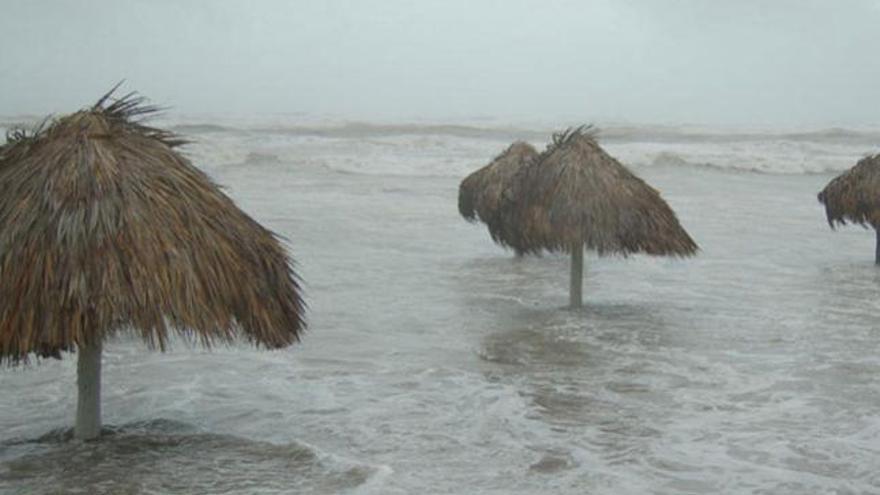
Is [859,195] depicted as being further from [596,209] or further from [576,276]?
[596,209]

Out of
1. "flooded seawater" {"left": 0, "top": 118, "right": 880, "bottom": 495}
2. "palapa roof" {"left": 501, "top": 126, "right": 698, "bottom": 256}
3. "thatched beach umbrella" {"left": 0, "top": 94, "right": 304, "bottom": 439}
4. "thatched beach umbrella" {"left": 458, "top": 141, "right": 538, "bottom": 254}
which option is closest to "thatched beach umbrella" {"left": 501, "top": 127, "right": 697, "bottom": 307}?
"palapa roof" {"left": 501, "top": 126, "right": 698, "bottom": 256}

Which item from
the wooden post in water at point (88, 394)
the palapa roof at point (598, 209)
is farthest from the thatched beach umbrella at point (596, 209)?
the wooden post in water at point (88, 394)

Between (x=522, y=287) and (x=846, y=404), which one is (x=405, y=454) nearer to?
(x=846, y=404)

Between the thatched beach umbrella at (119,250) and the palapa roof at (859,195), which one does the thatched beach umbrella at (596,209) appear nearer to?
the thatched beach umbrella at (119,250)

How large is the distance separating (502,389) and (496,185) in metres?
8.51

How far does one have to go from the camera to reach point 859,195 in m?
17.3

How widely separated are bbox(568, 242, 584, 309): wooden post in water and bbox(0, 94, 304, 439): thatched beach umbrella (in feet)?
19.4

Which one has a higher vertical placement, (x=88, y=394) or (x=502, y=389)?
(x=88, y=394)

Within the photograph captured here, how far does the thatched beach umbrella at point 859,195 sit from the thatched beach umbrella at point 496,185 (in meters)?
4.71

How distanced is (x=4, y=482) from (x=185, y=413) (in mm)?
1923

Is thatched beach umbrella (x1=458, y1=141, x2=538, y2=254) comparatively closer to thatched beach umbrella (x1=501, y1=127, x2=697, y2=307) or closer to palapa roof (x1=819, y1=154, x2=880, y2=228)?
palapa roof (x1=819, y1=154, x2=880, y2=228)

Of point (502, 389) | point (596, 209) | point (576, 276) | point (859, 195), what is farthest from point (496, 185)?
point (502, 389)

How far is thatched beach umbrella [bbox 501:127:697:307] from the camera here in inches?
478

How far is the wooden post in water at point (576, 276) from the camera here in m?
12.7
